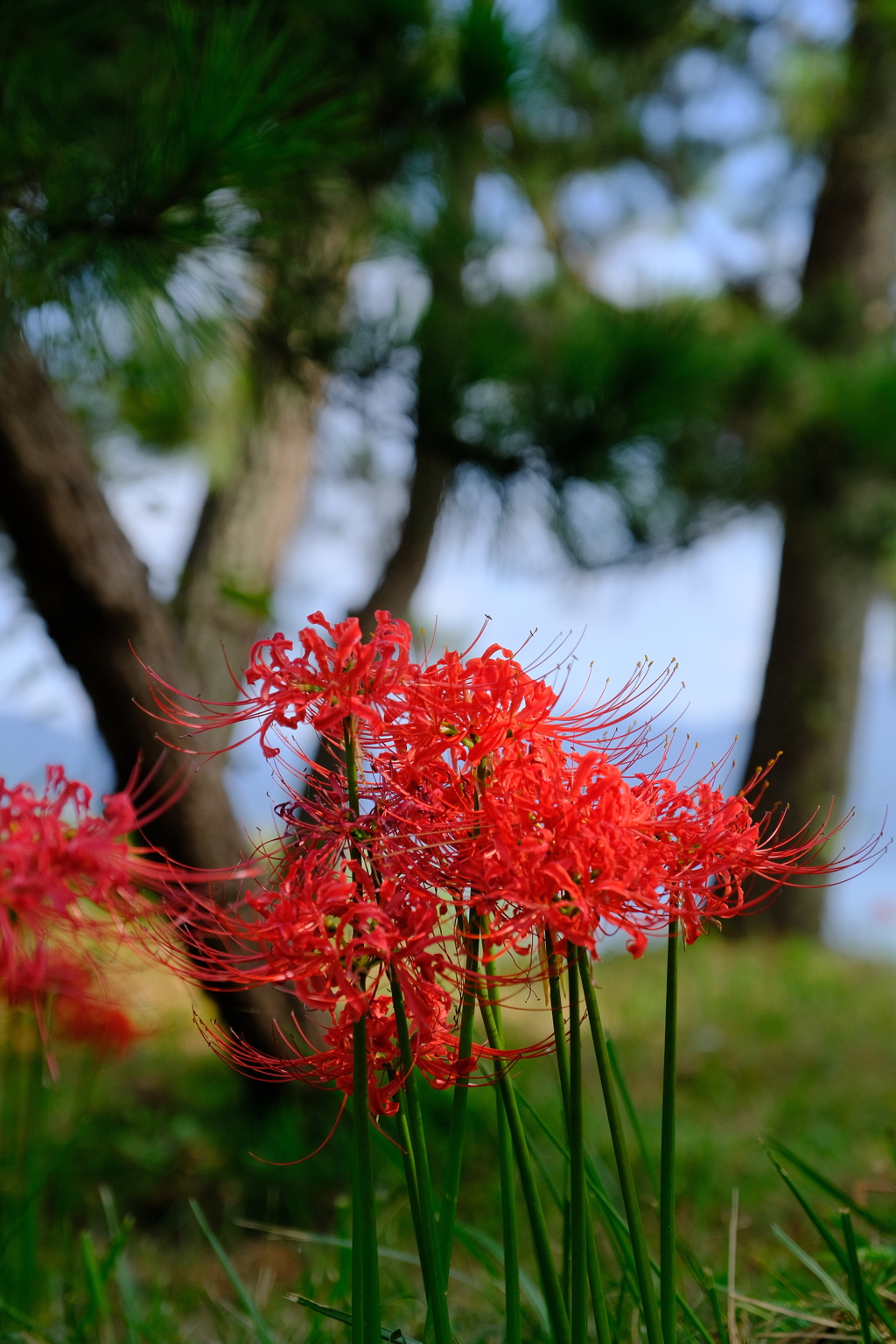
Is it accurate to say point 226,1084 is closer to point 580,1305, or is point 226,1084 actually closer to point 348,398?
point 348,398

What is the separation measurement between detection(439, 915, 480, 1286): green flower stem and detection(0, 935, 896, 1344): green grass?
24cm

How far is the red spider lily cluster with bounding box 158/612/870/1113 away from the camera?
1.80 ft

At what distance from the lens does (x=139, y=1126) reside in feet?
6.92

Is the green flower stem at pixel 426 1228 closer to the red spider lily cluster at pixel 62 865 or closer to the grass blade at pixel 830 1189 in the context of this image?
the red spider lily cluster at pixel 62 865

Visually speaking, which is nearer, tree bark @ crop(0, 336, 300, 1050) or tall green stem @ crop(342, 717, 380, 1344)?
tall green stem @ crop(342, 717, 380, 1344)

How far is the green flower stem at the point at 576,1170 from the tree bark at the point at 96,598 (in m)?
0.97

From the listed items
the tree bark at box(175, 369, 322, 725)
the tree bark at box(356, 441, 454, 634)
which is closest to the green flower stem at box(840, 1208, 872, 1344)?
the tree bark at box(356, 441, 454, 634)

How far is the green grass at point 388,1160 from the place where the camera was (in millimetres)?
1267

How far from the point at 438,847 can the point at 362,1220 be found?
0.75 ft

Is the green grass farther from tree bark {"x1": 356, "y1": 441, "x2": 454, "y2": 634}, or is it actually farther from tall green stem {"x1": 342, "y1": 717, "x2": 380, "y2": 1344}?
tree bark {"x1": 356, "y1": 441, "x2": 454, "y2": 634}

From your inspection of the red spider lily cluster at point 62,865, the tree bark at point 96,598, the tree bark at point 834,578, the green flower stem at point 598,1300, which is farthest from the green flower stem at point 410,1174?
the tree bark at point 834,578

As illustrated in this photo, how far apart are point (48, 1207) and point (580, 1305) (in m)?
1.76

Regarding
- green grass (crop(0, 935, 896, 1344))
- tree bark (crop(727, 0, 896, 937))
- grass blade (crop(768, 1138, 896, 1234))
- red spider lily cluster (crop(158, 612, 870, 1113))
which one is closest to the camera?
red spider lily cluster (crop(158, 612, 870, 1113))

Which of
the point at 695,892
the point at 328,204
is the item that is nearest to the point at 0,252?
the point at 328,204
